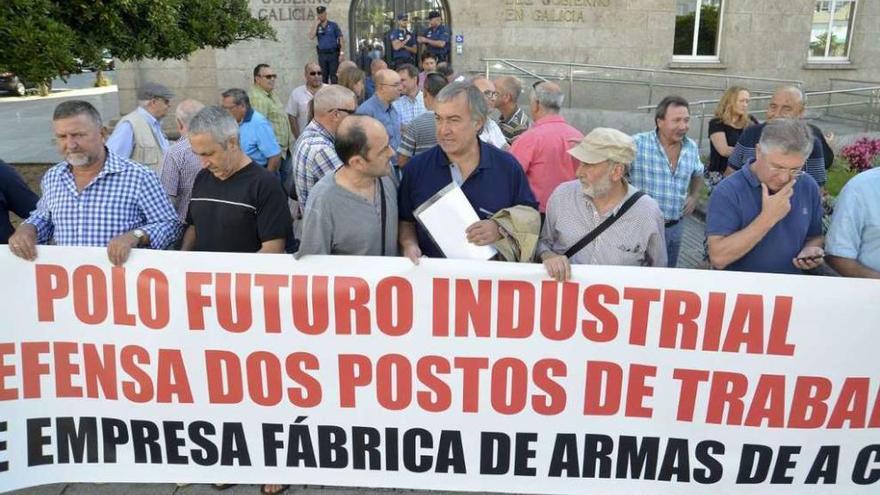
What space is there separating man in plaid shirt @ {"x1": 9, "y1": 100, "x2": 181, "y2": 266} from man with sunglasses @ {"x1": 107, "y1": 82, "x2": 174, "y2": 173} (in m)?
2.22

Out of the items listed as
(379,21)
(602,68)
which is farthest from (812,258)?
(379,21)

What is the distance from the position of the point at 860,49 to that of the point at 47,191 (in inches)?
675

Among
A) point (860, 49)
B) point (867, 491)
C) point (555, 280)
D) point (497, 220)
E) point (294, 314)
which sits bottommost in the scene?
point (867, 491)

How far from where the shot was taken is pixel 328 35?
39.9 ft

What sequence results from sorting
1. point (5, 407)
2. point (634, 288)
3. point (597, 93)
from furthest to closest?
point (597, 93)
point (5, 407)
point (634, 288)

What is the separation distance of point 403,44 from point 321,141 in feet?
28.1

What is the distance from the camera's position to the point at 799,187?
3.11 m

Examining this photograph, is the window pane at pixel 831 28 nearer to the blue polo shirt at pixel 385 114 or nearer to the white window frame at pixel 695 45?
the white window frame at pixel 695 45

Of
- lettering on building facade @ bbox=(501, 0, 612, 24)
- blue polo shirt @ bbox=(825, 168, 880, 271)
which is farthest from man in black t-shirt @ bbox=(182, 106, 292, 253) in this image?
lettering on building facade @ bbox=(501, 0, 612, 24)

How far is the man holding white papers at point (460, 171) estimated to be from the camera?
10.5 ft

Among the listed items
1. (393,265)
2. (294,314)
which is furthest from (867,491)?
(294,314)

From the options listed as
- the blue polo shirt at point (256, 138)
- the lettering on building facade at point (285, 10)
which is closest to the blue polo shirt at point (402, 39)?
the lettering on building facade at point (285, 10)

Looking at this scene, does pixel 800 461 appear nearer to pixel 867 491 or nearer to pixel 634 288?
pixel 867 491

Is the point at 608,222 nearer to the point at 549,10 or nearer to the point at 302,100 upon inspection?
the point at 302,100
